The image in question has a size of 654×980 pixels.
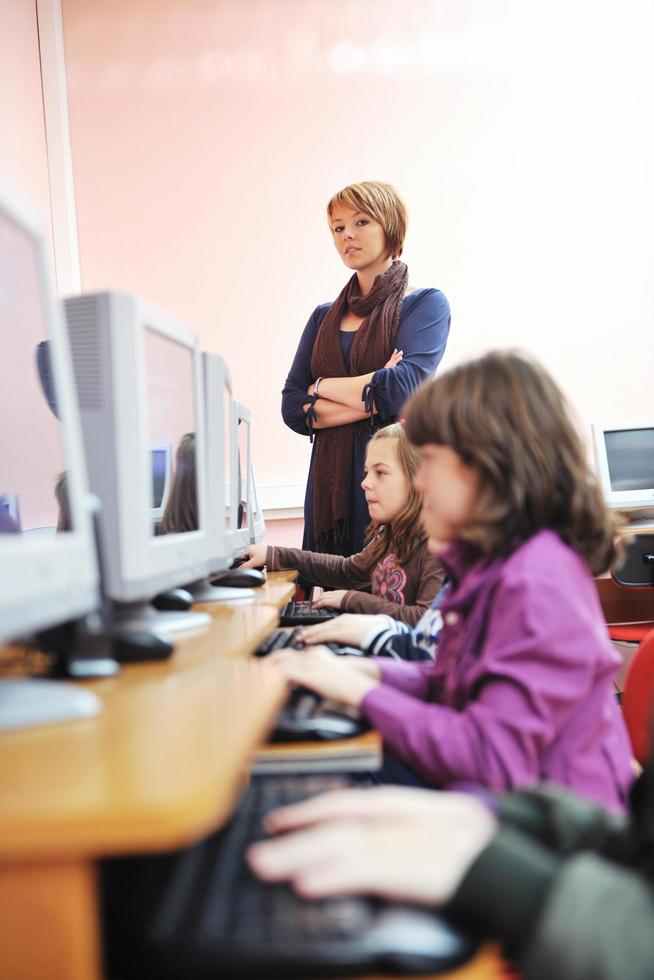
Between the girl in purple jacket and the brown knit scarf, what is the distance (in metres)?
1.39

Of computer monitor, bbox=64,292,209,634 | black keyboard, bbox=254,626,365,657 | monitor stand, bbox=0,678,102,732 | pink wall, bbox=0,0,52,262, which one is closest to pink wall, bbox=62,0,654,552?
pink wall, bbox=0,0,52,262

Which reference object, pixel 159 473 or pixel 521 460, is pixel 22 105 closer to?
pixel 159 473

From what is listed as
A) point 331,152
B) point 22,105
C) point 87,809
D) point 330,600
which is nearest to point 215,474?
point 330,600

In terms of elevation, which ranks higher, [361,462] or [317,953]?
[361,462]

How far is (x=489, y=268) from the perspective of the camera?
14.5ft

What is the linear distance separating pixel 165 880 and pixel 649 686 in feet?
3.04

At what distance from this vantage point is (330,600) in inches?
83.3

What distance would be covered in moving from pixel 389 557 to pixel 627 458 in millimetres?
2186

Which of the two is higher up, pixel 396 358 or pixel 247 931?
pixel 396 358

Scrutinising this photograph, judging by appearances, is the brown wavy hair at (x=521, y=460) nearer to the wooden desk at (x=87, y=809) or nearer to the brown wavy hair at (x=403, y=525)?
the wooden desk at (x=87, y=809)

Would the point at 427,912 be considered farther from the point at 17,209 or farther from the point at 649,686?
the point at 649,686

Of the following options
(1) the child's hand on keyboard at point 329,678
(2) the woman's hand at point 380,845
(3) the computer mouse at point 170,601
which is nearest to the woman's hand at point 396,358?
(3) the computer mouse at point 170,601

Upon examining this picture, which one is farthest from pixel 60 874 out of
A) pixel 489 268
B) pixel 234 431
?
pixel 489 268

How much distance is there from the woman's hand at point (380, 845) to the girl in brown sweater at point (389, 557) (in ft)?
4.22
